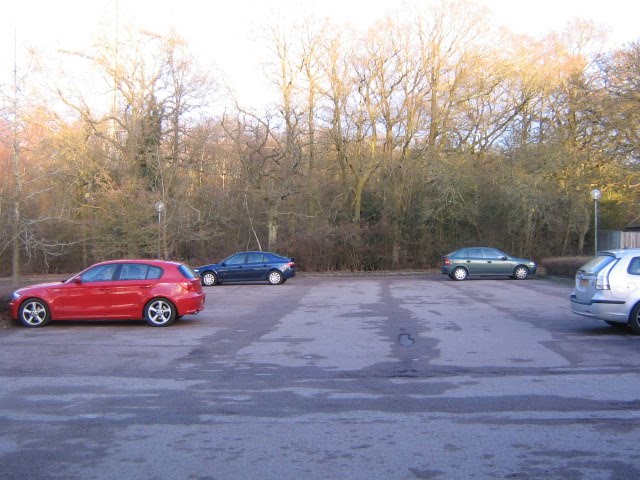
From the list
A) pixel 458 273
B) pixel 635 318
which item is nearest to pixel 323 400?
pixel 635 318

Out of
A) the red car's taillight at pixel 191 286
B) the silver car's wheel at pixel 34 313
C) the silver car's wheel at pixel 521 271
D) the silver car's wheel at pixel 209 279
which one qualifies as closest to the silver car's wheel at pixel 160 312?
the red car's taillight at pixel 191 286

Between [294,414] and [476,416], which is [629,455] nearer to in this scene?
[476,416]

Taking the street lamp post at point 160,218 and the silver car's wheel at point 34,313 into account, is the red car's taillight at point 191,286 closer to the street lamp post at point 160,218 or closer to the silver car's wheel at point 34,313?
the silver car's wheel at point 34,313

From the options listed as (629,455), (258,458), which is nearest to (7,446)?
(258,458)

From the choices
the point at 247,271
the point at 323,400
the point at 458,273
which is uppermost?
the point at 247,271

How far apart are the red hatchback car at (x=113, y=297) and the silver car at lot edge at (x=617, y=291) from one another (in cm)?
839

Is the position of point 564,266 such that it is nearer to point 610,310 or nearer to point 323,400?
point 610,310

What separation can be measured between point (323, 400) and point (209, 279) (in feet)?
70.3

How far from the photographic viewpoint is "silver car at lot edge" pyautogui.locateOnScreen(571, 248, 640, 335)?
12.1 m

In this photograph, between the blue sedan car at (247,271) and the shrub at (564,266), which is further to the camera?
the blue sedan car at (247,271)

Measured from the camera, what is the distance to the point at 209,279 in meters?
28.6

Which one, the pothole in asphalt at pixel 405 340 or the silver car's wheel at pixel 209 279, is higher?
the silver car's wheel at pixel 209 279

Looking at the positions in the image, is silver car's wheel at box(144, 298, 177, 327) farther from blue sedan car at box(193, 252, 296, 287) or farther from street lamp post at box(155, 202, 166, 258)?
street lamp post at box(155, 202, 166, 258)

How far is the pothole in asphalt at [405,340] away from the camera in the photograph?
1184cm
